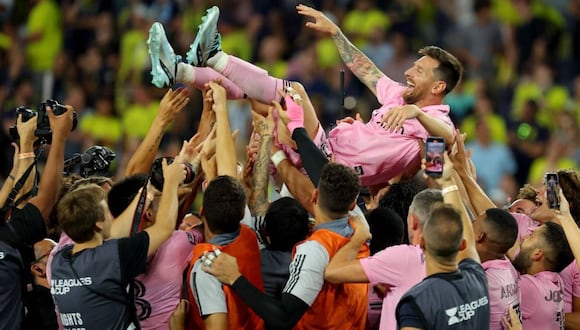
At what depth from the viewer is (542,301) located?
6.90 metres

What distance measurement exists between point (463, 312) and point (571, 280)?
5.41 ft

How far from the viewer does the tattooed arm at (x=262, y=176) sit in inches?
295

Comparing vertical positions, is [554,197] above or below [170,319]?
above

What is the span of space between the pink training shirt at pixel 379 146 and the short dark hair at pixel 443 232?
63.5 inches

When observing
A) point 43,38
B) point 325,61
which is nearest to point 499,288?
point 325,61

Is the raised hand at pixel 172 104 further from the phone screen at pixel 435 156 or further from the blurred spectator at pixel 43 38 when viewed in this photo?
the blurred spectator at pixel 43 38

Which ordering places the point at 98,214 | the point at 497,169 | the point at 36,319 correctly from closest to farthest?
1. the point at 98,214
2. the point at 36,319
3. the point at 497,169

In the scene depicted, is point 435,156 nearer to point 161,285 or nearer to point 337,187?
point 337,187

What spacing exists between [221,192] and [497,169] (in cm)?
762

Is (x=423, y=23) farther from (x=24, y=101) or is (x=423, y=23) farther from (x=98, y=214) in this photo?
(x=98, y=214)

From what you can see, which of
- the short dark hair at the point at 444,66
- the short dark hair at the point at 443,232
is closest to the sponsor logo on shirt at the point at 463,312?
the short dark hair at the point at 443,232

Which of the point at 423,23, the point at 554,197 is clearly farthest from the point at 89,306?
the point at 423,23

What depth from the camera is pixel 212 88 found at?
7363 mm

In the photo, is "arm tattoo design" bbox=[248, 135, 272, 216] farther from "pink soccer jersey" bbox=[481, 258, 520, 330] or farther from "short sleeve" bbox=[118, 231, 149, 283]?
"pink soccer jersey" bbox=[481, 258, 520, 330]
